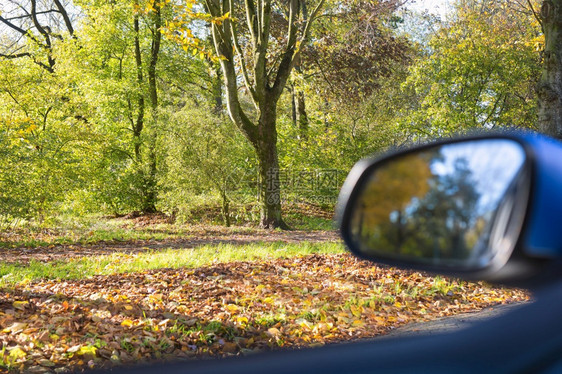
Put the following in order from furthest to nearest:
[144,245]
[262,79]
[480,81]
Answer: [480,81] → [262,79] → [144,245]

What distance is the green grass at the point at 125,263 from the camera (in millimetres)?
6770

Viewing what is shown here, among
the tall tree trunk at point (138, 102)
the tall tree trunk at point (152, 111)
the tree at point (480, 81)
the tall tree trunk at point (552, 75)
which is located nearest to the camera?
the tall tree trunk at point (552, 75)

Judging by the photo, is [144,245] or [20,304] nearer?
[20,304]

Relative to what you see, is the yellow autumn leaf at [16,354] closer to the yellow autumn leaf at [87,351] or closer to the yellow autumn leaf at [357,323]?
the yellow autumn leaf at [87,351]

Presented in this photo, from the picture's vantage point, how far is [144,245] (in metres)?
11.1

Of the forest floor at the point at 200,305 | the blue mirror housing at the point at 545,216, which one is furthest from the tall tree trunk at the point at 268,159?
the blue mirror housing at the point at 545,216

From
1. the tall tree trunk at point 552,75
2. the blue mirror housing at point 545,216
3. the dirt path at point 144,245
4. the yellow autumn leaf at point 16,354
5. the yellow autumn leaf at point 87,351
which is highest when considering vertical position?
the tall tree trunk at point 552,75

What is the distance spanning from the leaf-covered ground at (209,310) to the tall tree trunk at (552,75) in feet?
9.77

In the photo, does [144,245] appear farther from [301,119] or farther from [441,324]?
[301,119]

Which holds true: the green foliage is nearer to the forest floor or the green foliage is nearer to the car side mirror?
the forest floor

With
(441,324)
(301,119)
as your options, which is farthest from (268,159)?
(441,324)

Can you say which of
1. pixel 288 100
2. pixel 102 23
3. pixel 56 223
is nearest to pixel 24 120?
pixel 56 223

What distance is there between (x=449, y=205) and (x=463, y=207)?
41 millimetres

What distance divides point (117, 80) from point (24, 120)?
778cm
